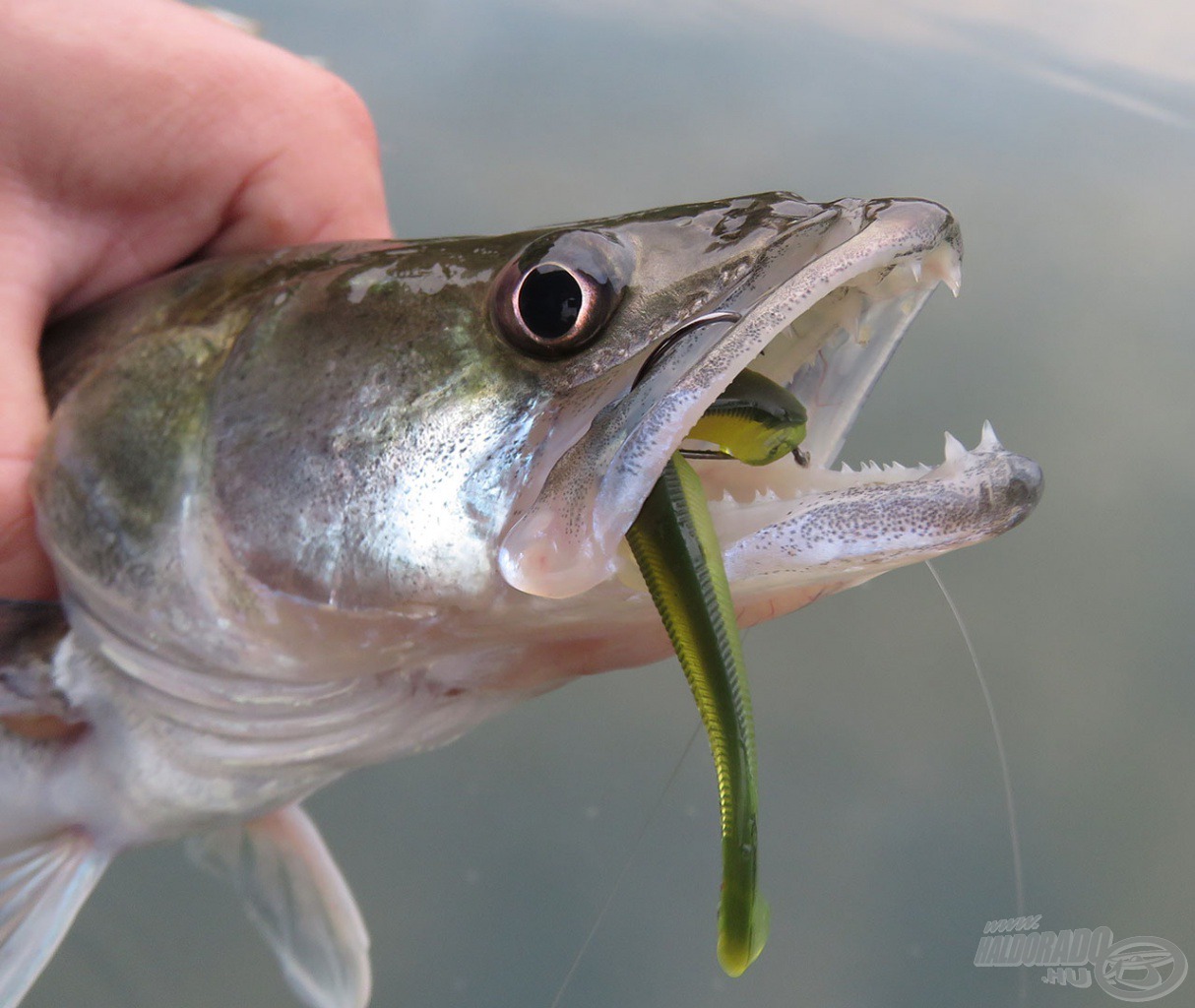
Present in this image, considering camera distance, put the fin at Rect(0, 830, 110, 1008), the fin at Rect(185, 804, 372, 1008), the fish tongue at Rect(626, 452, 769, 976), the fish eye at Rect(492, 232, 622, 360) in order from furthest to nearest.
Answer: the fin at Rect(185, 804, 372, 1008)
the fin at Rect(0, 830, 110, 1008)
the fish eye at Rect(492, 232, 622, 360)
the fish tongue at Rect(626, 452, 769, 976)

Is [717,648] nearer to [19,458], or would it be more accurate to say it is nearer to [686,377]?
[686,377]

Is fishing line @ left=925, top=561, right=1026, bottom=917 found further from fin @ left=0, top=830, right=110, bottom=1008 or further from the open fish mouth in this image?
fin @ left=0, top=830, right=110, bottom=1008

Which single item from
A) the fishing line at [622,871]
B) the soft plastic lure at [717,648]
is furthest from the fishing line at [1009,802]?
the soft plastic lure at [717,648]

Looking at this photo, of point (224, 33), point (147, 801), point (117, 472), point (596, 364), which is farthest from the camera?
point (224, 33)

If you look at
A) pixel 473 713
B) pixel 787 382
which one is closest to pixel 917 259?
pixel 787 382

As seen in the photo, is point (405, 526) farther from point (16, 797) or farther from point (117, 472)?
point (16, 797)

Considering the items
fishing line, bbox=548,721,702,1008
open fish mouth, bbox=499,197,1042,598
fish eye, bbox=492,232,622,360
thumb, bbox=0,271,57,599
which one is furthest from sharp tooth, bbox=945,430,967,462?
thumb, bbox=0,271,57,599

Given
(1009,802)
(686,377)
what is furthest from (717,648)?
(1009,802)
